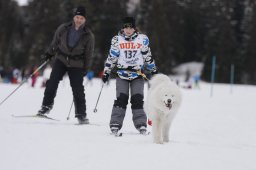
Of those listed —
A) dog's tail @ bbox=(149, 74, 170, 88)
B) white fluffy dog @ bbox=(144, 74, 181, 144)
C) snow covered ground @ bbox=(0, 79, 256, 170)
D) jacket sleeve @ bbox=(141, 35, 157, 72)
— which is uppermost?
jacket sleeve @ bbox=(141, 35, 157, 72)

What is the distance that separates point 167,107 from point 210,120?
5.30m

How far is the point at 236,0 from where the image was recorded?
58344mm

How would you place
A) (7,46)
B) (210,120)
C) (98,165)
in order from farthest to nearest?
(7,46) < (210,120) < (98,165)

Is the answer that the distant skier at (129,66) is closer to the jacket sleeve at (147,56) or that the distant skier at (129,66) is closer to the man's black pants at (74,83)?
the jacket sleeve at (147,56)

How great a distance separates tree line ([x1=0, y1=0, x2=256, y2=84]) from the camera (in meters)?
50.6

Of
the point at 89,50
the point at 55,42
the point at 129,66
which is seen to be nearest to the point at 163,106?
the point at 129,66

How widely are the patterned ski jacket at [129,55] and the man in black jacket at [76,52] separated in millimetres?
1024

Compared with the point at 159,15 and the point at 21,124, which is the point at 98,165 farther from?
the point at 159,15

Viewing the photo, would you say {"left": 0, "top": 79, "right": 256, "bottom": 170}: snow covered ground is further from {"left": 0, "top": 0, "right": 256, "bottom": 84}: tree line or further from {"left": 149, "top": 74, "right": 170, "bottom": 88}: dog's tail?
{"left": 0, "top": 0, "right": 256, "bottom": 84}: tree line

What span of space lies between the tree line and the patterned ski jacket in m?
40.9

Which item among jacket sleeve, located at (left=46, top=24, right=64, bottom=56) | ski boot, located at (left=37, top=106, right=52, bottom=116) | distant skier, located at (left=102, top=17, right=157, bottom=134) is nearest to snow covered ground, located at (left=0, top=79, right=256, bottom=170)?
distant skier, located at (left=102, top=17, right=157, bottom=134)

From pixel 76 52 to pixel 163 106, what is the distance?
238cm

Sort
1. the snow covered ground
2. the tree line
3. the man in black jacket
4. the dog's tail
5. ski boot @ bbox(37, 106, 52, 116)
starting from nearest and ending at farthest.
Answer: the snow covered ground
the dog's tail
the man in black jacket
ski boot @ bbox(37, 106, 52, 116)
the tree line

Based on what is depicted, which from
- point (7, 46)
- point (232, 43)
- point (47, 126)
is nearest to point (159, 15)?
point (232, 43)
